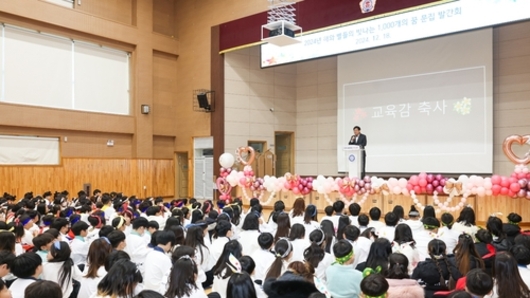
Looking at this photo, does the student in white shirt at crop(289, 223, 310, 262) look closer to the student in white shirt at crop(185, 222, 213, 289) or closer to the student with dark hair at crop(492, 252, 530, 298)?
the student in white shirt at crop(185, 222, 213, 289)

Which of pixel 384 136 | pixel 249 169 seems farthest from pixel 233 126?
A: pixel 384 136

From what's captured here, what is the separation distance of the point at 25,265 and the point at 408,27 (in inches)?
303

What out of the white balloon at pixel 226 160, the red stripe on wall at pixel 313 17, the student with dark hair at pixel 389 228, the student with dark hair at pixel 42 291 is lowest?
the student with dark hair at pixel 389 228

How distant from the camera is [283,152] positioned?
532 inches

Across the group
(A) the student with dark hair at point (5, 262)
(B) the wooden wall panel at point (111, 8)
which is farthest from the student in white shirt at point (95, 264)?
(B) the wooden wall panel at point (111, 8)

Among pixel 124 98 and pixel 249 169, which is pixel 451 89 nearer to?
pixel 249 169

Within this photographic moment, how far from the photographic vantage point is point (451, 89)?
9.58 metres

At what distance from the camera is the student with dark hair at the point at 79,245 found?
4000 mm

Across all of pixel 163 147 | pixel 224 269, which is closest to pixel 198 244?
pixel 224 269

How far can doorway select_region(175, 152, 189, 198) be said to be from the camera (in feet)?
44.4

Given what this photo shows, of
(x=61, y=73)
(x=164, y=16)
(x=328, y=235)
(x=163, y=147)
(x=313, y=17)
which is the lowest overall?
(x=328, y=235)

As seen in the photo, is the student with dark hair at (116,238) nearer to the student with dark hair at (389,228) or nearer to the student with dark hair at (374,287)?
the student with dark hair at (374,287)

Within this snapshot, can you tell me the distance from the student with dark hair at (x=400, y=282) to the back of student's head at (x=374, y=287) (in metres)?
0.45

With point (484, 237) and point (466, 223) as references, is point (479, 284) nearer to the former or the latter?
point (484, 237)
